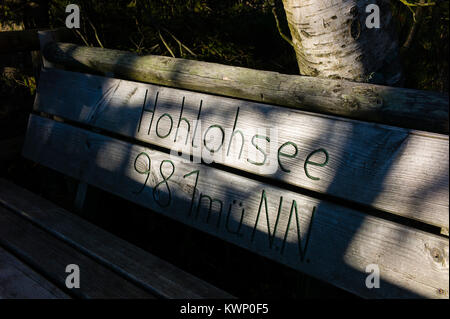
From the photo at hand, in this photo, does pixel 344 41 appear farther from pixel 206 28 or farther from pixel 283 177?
pixel 206 28

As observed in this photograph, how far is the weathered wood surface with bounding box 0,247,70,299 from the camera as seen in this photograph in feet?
4.12

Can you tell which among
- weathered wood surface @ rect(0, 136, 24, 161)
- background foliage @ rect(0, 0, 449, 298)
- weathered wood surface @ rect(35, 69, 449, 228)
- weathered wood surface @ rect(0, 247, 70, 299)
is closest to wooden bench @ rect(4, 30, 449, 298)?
weathered wood surface @ rect(35, 69, 449, 228)

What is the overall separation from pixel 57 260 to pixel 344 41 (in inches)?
57.7

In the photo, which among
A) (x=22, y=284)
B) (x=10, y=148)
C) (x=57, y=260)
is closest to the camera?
(x=22, y=284)

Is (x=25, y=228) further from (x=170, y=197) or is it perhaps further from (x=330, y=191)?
(x=330, y=191)

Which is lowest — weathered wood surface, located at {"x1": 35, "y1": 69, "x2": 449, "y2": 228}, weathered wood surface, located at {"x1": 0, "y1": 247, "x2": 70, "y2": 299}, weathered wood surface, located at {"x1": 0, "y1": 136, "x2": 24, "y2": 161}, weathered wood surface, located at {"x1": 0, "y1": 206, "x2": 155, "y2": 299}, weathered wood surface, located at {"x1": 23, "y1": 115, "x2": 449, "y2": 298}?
weathered wood surface, located at {"x1": 0, "y1": 247, "x2": 70, "y2": 299}

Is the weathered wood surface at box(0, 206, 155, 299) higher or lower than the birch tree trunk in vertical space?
lower

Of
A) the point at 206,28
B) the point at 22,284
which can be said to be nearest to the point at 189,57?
the point at 206,28

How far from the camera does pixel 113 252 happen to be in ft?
4.93

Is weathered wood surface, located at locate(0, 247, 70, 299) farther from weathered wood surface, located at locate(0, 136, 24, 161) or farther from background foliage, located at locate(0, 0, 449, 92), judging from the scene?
background foliage, located at locate(0, 0, 449, 92)

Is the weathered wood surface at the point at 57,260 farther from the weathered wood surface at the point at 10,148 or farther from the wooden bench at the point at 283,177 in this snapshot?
the weathered wood surface at the point at 10,148

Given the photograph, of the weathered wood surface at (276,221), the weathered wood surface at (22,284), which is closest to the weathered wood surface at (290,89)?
the weathered wood surface at (276,221)

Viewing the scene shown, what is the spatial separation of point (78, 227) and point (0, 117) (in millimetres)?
2048
